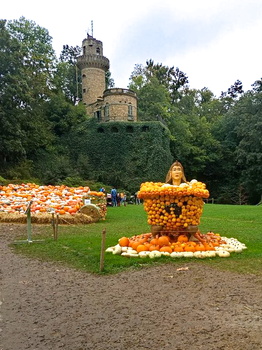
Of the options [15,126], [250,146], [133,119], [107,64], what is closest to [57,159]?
[15,126]

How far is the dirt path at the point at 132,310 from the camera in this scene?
3.64 m

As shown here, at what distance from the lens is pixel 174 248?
7.73m

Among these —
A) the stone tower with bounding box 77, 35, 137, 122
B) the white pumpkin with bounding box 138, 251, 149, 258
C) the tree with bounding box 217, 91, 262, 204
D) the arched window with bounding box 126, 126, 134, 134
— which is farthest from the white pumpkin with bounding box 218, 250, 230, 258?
the stone tower with bounding box 77, 35, 137, 122

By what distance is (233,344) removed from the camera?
3455 mm

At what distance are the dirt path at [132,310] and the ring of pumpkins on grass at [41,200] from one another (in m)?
8.37

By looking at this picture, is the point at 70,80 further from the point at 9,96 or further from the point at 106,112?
the point at 9,96

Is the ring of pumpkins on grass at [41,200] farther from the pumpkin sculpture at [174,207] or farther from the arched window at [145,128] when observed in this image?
the arched window at [145,128]

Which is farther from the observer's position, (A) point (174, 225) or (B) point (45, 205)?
(B) point (45, 205)

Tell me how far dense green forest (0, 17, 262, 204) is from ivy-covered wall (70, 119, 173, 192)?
27 cm

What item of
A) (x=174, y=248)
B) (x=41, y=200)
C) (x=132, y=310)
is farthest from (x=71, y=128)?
(x=132, y=310)

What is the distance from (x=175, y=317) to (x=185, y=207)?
13.5 ft

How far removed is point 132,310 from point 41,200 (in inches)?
493

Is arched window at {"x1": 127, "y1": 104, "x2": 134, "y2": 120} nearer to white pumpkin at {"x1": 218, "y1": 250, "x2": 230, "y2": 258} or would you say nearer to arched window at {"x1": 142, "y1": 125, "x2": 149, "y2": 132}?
arched window at {"x1": 142, "y1": 125, "x2": 149, "y2": 132}

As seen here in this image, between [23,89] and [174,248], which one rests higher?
[23,89]
